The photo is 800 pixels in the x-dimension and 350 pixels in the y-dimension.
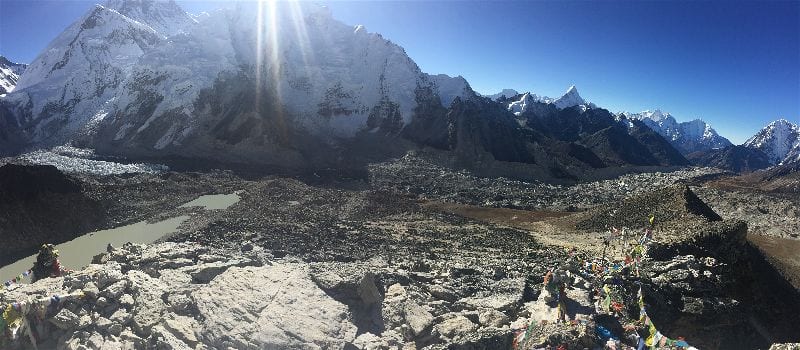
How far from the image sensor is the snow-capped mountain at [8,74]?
342 ft

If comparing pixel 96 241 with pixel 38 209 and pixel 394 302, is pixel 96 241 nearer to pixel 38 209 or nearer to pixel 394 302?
pixel 38 209

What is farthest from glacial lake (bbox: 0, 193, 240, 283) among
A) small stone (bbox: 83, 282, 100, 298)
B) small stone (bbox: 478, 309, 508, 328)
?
small stone (bbox: 478, 309, 508, 328)

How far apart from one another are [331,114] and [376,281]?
64.5 m

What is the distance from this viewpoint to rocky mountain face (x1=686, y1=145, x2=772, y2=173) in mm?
159250

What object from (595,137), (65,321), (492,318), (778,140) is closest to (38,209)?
(65,321)

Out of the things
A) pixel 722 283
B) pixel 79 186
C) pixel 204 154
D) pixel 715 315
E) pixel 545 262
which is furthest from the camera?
pixel 204 154

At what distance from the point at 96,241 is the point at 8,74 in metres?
121

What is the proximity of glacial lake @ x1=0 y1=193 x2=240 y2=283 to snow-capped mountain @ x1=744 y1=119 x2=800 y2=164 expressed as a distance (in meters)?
225

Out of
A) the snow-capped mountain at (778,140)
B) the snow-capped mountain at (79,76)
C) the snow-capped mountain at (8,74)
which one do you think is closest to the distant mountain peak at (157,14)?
the snow-capped mountain at (79,76)

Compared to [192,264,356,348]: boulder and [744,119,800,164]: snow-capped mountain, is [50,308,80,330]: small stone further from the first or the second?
[744,119,800,164]: snow-capped mountain

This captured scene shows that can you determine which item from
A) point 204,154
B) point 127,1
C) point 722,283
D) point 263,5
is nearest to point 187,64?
point 263,5

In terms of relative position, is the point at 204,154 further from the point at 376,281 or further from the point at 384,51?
the point at 376,281

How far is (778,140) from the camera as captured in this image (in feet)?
626

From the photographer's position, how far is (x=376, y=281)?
14.9m
